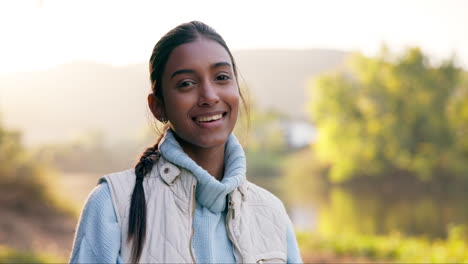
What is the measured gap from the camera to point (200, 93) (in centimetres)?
161

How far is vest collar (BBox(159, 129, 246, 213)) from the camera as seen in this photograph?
5.21 ft

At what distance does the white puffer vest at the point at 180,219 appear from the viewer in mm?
1505

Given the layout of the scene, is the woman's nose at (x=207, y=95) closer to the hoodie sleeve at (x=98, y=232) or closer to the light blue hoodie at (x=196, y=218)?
the light blue hoodie at (x=196, y=218)

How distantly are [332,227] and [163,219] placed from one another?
14.1 m

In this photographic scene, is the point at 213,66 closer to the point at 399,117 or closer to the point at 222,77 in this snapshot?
the point at 222,77

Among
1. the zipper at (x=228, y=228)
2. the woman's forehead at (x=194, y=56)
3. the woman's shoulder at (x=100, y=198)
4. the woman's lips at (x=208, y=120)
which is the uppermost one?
the woman's forehead at (x=194, y=56)

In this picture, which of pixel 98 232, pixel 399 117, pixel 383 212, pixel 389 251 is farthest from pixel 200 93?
pixel 399 117

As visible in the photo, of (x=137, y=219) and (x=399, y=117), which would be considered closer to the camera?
(x=137, y=219)

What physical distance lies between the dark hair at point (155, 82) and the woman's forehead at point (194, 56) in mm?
20

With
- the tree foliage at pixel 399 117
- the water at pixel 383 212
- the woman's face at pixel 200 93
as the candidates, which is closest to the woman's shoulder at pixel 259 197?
the woman's face at pixel 200 93

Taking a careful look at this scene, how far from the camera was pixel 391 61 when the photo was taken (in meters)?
24.7

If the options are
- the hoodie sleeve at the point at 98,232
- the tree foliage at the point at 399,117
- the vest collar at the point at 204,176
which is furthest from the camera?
the tree foliage at the point at 399,117

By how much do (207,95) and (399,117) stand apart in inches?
946

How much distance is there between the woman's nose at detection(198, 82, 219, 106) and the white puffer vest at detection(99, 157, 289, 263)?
23 cm
